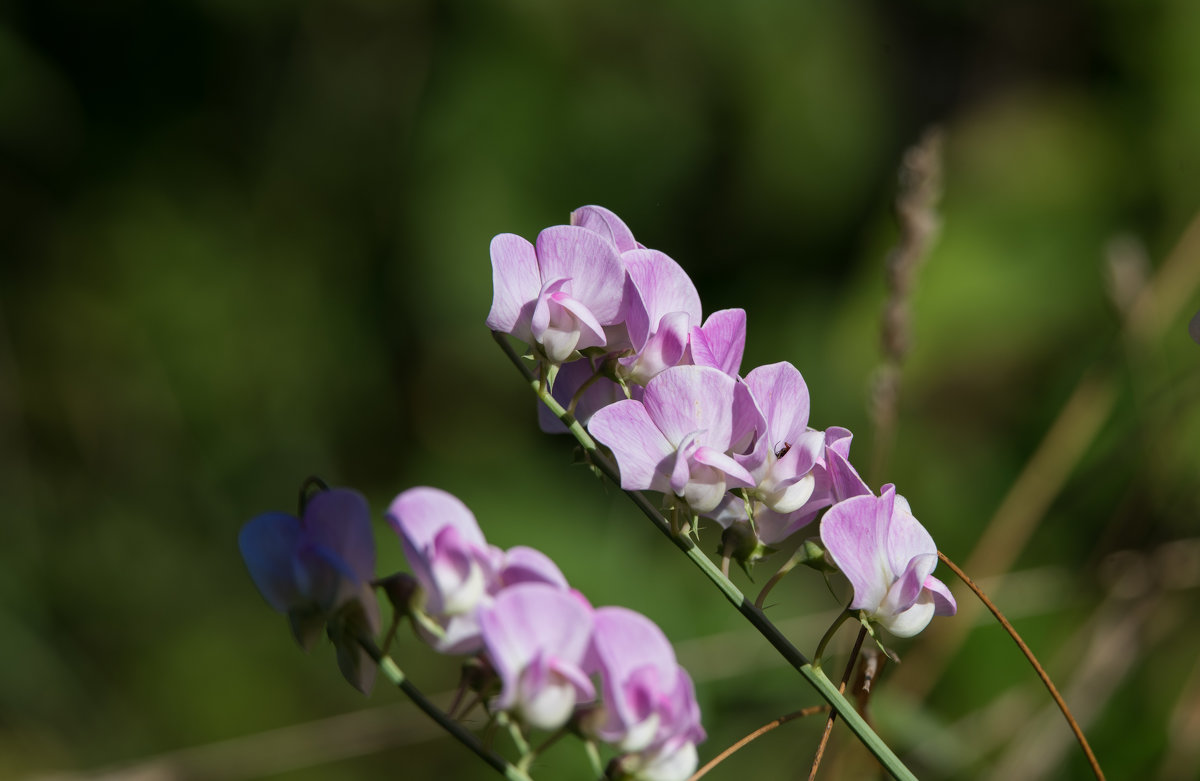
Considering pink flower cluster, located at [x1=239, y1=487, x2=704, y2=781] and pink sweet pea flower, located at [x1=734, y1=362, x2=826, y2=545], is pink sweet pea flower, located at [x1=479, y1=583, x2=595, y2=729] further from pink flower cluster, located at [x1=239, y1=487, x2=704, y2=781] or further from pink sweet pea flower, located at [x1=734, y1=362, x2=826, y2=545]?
pink sweet pea flower, located at [x1=734, y1=362, x2=826, y2=545]

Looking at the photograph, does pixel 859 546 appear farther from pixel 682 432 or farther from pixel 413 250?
pixel 413 250

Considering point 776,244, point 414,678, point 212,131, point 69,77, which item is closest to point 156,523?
point 414,678

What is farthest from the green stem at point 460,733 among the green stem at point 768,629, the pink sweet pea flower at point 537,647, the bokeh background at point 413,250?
the bokeh background at point 413,250

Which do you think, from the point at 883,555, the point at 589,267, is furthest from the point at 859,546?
the point at 589,267

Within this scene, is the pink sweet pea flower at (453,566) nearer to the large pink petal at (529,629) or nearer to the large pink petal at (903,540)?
the large pink petal at (529,629)

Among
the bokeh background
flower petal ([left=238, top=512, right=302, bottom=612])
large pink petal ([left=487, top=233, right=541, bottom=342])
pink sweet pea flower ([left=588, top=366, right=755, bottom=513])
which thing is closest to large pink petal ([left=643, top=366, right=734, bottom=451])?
pink sweet pea flower ([left=588, top=366, right=755, bottom=513])
